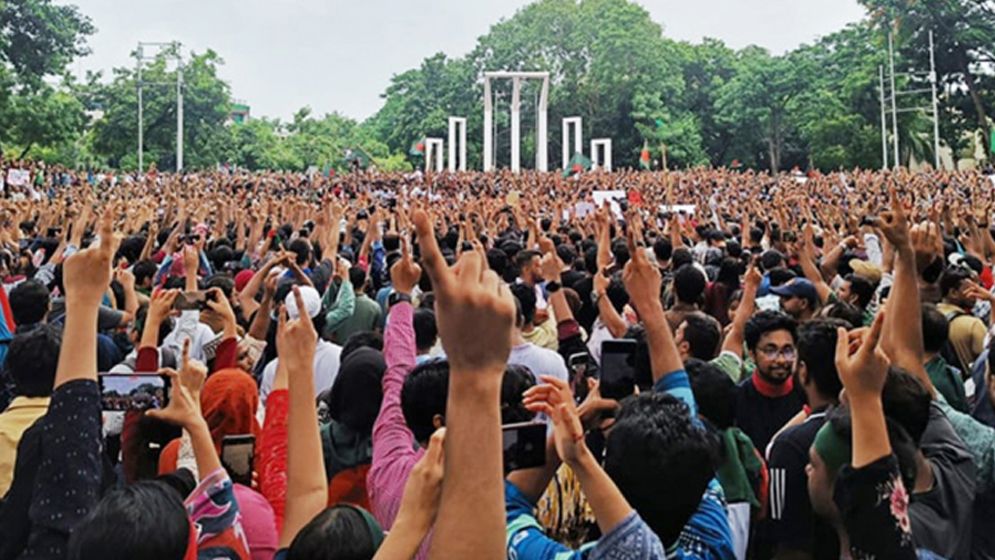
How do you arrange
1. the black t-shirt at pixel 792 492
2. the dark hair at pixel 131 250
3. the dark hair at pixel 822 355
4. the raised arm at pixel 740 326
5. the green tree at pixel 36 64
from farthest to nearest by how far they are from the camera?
the green tree at pixel 36 64, the dark hair at pixel 131 250, the raised arm at pixel 740 326, the dark hair at pixel 822 355, the black t-shirt at pixel 792 492

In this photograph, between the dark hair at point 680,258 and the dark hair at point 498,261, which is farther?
the dark hair at point 680,258

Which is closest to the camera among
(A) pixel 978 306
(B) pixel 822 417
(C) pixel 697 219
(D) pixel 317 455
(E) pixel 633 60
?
(D) pixel 317 455

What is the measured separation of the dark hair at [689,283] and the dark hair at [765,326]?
135 centimetres

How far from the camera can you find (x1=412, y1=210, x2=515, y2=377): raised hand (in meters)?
1.69

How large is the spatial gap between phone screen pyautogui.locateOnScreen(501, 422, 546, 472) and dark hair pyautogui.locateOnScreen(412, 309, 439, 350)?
2503 millimetres

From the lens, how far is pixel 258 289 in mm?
6805

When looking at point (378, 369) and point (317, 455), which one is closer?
point (317, 455)

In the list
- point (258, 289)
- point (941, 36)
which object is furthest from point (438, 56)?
point (258, 289)

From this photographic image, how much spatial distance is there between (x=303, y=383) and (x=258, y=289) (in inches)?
167

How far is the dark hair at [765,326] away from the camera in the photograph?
4.37 m

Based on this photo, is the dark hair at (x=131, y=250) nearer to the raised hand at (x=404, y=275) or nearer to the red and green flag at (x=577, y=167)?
the raised hand at (x=404, y=275)

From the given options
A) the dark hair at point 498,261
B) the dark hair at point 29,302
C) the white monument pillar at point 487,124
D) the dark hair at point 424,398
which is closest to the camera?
the dark hair at point 424,398

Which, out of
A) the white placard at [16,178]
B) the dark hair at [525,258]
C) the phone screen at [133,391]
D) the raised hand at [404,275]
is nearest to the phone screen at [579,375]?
the raised hand at [404,275]

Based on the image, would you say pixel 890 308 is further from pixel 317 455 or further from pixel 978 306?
pixel 978 306
